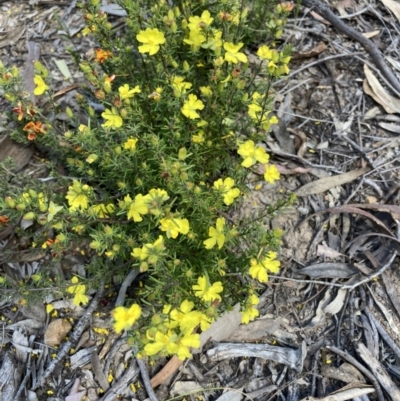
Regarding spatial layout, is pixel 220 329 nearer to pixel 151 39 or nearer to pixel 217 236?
pixel 217 236

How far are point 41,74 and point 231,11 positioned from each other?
1.36 metres

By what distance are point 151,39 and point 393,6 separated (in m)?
2.94

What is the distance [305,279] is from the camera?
138 inches

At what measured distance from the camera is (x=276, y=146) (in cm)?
404

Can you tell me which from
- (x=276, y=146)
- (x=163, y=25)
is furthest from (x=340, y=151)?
(x=163, y=25)

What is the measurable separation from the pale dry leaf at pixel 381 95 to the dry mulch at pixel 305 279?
0.4 inches

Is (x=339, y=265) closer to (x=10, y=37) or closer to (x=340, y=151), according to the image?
(x=340, y=151)

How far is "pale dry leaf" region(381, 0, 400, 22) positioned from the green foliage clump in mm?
1775

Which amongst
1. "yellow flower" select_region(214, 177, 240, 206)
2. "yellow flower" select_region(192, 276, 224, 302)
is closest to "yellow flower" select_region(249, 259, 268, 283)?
"yellow flower" select_region(192, 276, 224, 302)

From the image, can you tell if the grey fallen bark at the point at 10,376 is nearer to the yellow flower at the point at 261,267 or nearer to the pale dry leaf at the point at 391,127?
the yellow flower at the point at 261,267

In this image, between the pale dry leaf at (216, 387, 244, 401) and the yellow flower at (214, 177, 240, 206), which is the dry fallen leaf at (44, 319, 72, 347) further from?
the yellow flower at (214, 177, 240, 206)

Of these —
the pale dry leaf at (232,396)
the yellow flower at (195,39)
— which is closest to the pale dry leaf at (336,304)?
the pale dry leaf at (232,396)

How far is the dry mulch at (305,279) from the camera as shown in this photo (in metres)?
3.13

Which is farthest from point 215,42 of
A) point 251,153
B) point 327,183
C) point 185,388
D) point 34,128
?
point 185,388
